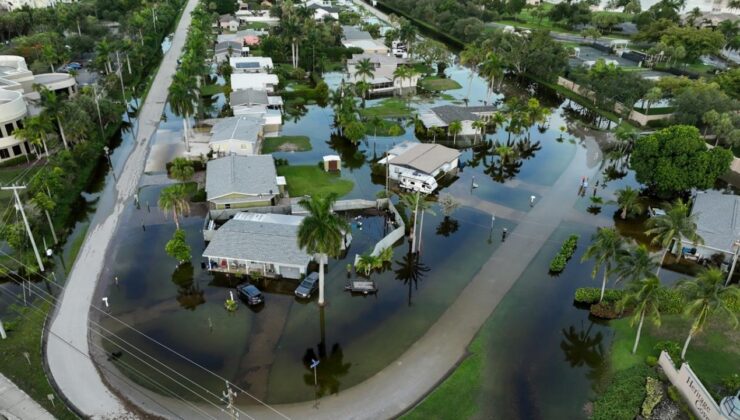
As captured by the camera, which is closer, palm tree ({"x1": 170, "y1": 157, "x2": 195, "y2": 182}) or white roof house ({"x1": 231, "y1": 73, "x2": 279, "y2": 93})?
palm tree ({"x1": 170, "y1": 157, "x2": 195, "y2": 182})

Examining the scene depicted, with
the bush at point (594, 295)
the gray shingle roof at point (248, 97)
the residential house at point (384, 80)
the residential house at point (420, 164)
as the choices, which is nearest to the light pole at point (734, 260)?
the bush at point (594, 295)

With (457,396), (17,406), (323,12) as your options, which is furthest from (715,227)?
(323,12)

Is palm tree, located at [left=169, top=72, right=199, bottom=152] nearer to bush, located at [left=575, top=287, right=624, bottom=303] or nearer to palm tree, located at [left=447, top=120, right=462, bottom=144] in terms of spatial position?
palm tree, located at [left=447, top=120, right=462, bottom=144]

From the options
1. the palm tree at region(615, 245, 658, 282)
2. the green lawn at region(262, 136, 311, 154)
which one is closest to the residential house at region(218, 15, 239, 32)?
the green lawn at region(262, 136, 311, 154)

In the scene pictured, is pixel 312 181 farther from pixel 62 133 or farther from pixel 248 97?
pixel 62 133

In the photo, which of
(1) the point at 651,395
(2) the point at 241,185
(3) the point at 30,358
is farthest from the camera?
(2) the point at 241,185

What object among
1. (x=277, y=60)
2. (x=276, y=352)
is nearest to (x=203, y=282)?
(x=276, y=352)

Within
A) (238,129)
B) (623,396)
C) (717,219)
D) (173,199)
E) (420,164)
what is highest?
(173,199)

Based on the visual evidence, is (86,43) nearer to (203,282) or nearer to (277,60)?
(277,60)
